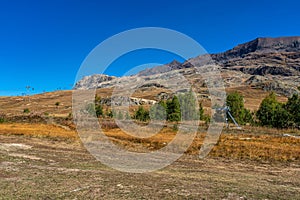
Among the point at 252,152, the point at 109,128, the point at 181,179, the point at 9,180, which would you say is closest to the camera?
the point at 9,180

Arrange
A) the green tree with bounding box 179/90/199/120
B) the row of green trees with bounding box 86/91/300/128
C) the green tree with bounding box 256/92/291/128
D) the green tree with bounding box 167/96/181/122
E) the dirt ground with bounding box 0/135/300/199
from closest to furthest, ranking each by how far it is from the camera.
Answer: the dirt ground with bounding box 0/135/300/199
the green tree with bounding box 256/92/291/128
the row of green trees with bounding box 86/91/300/128
the green tree with bounding box 167/96/181/122
the green tree with bounding box 179/90/199/120

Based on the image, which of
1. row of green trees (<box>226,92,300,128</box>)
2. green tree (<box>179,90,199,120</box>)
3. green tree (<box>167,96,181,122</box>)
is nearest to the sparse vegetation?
row of green trees (<box>226,92,300,128</box>)

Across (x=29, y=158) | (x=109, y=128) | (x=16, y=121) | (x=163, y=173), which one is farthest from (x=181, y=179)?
(x=16, y=121)

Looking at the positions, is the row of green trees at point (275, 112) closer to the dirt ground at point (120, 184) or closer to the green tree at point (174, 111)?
the green tree at point (174, 111)

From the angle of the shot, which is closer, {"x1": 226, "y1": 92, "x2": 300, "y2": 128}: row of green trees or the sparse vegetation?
the sparse vegetation

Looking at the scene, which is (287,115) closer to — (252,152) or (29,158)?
(252,152)

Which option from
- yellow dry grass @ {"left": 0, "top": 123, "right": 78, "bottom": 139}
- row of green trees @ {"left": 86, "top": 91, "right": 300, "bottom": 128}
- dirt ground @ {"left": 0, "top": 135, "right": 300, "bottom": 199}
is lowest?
dirt ground @ {"left": 0, "top": 135, "right": 300, "bottom": 199}

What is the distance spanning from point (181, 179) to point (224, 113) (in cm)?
7450

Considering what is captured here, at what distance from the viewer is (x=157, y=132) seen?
192ft

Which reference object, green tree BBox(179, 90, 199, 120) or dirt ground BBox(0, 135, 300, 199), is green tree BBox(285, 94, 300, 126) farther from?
dirt ground BBox(0, 135, 300, 199)

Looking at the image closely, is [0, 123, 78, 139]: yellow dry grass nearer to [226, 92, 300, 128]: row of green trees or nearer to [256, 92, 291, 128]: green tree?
[226, 92, 300, 128]: row of green trees

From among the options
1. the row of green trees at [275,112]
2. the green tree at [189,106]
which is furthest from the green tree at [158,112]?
the row of green trees at [275,112]

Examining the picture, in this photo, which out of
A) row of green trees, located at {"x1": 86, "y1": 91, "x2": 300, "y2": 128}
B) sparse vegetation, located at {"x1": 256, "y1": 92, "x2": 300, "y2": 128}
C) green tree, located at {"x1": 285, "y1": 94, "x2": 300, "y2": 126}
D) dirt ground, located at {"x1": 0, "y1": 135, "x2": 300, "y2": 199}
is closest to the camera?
dirt ground, located at {"x1": 0, "y1": 135, "x2": 300, "y2": 199}

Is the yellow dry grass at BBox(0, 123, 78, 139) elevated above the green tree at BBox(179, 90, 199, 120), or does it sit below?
below
